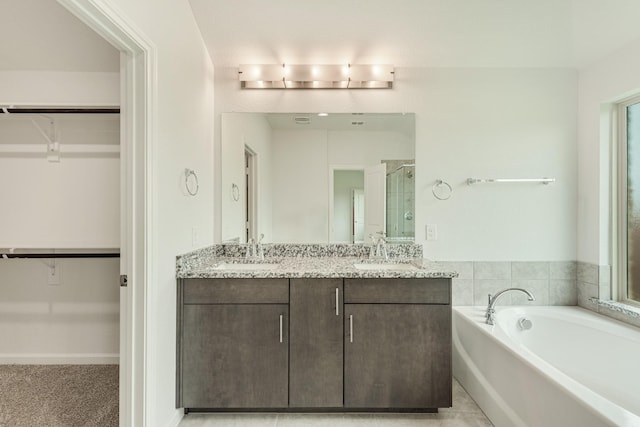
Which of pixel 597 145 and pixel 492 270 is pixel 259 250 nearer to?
pixel 492 270

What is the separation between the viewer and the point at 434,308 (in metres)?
1.93

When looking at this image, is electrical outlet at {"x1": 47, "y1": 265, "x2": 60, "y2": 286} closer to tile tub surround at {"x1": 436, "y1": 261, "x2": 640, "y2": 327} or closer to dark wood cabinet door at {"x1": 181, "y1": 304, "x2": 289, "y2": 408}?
dark wood cabinet door at {"x1": 181, "y1": 304, "x2": 289, "y2": 408}

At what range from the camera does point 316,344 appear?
1.93 m

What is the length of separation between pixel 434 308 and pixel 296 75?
1.92 m

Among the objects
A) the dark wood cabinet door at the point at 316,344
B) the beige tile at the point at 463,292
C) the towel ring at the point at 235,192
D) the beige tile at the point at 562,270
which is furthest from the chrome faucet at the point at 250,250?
the beige tile at the point at 562,270

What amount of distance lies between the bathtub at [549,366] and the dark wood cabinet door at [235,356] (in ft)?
4.02

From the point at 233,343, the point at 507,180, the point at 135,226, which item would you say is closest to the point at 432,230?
the point at 507,180

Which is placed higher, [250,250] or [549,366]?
[250,250]

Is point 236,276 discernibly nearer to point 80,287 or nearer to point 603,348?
point 80,287

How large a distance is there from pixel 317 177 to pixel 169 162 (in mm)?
1128

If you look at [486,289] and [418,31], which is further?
[486,289]

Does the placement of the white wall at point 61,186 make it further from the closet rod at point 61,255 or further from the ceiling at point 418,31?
the ceiling at point 418,31

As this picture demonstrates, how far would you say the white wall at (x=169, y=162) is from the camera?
1.61 m

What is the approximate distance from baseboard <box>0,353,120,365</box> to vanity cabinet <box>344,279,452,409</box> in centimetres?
189
